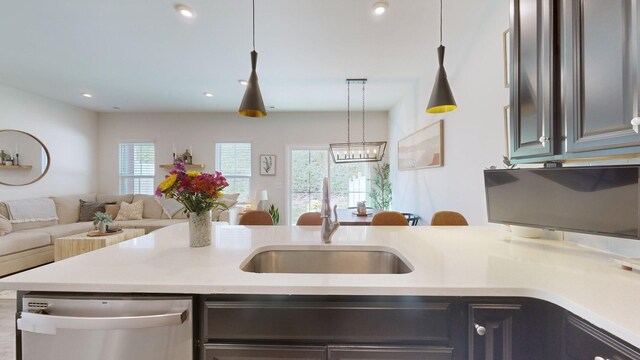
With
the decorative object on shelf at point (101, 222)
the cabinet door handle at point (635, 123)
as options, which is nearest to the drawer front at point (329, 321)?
the cabinet door handle at point (635, 123)

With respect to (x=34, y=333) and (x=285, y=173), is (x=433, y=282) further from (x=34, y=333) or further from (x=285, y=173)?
(x=285, y=173)

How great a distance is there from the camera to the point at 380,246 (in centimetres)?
139

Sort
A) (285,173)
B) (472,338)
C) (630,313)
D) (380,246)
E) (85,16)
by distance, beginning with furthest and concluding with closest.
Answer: (285,173)
(85,16)
(380,246)
(472,338)
(630,313)

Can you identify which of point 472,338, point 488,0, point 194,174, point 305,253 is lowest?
point 472,338

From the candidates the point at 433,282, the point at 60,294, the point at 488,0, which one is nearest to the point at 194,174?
the point at 60,294

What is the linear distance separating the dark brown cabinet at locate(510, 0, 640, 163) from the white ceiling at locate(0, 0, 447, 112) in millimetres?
1074

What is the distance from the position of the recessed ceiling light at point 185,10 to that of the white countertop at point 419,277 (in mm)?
1909

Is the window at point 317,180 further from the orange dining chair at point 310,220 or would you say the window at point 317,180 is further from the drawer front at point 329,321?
the drawer front at point 329,321

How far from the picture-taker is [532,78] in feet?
4.08

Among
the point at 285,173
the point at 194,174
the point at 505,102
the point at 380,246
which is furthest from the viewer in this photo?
the point at 285,173

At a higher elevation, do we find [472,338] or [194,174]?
[194,174]

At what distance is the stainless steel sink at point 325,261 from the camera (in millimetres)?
1407

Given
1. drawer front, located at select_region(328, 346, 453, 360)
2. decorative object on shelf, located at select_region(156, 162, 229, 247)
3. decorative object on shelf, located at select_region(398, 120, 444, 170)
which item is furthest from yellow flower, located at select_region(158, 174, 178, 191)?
decorative object on shelf, located at select_region(398, 120, 444, 170)

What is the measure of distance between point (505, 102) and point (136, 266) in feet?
8.24
